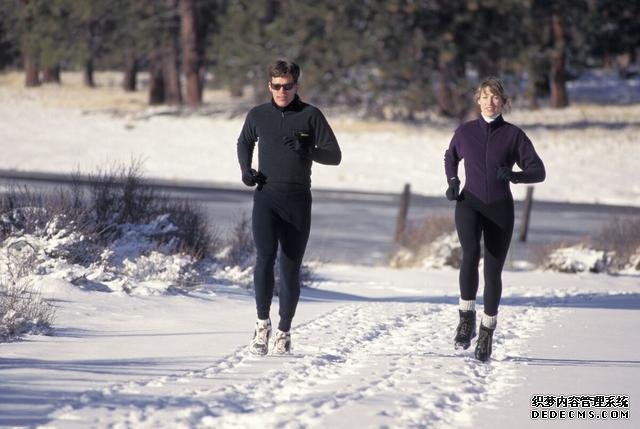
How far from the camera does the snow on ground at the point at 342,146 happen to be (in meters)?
36.6

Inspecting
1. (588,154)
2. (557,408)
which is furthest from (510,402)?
(588,154)

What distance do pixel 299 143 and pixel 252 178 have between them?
0.37 meters

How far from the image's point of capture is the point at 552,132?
151ft

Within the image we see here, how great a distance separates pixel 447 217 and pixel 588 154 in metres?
22.8

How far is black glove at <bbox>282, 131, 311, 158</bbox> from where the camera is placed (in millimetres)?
8078

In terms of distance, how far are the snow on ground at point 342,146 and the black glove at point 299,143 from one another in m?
25.9

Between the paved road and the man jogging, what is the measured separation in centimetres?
1122

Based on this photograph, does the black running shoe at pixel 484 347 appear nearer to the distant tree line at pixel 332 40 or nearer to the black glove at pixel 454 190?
the black glove at pixel 454 190

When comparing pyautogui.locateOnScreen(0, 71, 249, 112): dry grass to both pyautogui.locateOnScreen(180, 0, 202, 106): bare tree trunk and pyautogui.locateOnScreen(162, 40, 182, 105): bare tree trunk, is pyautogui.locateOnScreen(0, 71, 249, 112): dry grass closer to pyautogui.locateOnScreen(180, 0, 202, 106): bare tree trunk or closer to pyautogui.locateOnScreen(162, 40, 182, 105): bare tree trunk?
pyautogui.locateOnScreen(162, 40, 182, 105): bare tree trunk

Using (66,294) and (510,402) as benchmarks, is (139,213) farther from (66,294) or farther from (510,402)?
(510,402)

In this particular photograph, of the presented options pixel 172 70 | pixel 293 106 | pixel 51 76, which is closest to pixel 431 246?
pixel 293 106

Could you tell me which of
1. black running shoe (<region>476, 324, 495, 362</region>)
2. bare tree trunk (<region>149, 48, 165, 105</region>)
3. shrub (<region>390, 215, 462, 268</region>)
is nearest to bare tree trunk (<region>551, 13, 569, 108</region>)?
bare tree trunk (<region>149, 48, 165, 105</region>)

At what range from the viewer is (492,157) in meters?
8.52

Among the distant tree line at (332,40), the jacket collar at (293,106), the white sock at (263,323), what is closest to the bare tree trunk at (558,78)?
the distant tree line at (332,40)
